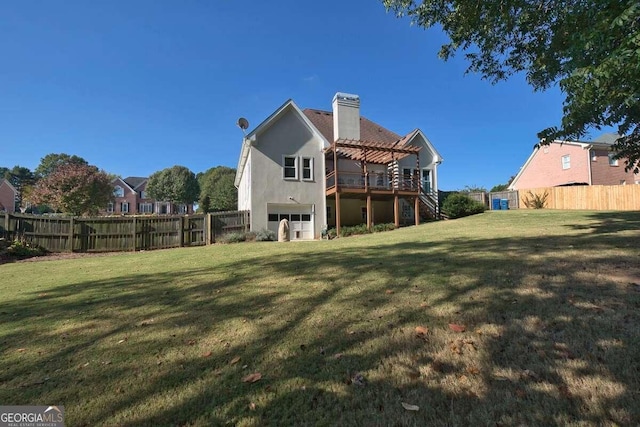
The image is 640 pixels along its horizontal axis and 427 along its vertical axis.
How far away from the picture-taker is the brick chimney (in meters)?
23.3

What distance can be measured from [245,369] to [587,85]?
21.3 ft

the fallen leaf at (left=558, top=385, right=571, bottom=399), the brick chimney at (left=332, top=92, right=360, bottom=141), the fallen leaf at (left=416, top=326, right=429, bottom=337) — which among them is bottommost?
the fallen leaf at (left=558, top=385, right=571, bottom=399)

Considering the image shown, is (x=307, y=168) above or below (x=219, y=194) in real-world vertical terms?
below

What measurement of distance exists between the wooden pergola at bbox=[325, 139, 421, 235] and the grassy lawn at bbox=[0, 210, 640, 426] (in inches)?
550

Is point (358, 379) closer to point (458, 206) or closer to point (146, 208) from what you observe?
point (458, 206)

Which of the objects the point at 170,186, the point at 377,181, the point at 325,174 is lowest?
the point at 377,181

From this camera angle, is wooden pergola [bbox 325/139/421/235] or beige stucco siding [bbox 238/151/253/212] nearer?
wooden pergola [bbox 325/139/421/235]

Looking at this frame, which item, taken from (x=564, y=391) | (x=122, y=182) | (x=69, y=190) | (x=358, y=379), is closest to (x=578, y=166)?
(x=564, y=391)

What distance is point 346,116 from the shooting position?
2353 centimetres

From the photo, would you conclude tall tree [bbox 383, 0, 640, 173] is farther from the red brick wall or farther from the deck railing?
the red brick wall

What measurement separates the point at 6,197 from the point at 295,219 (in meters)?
49.8

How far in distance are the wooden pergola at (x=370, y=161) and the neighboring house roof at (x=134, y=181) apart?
165ft

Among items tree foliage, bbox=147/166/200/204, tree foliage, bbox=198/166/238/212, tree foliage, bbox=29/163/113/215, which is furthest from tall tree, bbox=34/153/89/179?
tree foliage, bbox=29/163/113/215

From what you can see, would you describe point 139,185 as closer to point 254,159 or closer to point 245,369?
point 254,159
